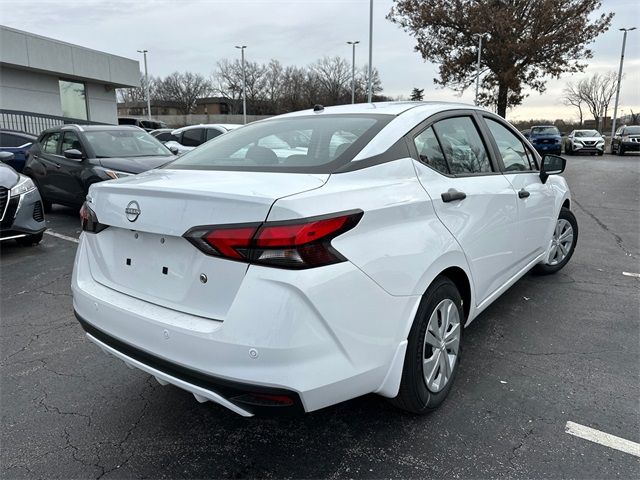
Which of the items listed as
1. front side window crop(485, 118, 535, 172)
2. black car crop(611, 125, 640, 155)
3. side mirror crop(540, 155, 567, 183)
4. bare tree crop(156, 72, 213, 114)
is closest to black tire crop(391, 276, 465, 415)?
front side window crop(485, 118, 535, 172)

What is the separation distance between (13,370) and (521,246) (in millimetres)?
3697

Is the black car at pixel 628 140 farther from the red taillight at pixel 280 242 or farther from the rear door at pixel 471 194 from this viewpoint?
the red taillight at pixel 280 242

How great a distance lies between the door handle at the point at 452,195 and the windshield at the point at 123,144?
270 inches

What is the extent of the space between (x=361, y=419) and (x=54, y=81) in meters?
23.4

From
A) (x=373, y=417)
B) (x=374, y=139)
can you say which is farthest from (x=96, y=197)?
(x=373, y=417)

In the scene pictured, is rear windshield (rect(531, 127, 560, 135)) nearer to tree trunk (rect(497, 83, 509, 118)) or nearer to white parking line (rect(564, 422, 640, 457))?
tree trunk (rect(497, 83, 509, 118))

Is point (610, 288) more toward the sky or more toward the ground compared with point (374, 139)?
more toward the ground

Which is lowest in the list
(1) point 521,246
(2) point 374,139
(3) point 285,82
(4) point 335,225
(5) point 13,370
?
(5) point 13,370

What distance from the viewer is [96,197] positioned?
8.26ft

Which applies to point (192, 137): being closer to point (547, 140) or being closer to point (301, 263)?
point (301, 263)

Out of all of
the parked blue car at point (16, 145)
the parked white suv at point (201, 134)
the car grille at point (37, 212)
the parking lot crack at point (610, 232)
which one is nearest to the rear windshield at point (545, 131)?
the parking lot crack at point (610, 232)

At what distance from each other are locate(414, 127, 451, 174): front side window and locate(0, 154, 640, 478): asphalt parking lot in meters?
1.32

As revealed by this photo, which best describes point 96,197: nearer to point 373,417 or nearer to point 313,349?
point 313,349

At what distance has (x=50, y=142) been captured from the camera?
8.92 m
